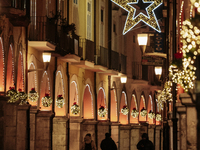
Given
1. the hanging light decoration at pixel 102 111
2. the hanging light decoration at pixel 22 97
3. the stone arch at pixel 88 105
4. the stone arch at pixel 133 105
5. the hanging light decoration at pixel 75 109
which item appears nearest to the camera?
the hanging light decoration at pixel 22 97

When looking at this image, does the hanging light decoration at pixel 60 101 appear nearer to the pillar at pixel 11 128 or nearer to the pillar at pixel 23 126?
the pillar at pixel 23 126

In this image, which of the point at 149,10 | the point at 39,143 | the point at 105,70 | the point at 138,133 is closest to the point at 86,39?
the point at 105,70

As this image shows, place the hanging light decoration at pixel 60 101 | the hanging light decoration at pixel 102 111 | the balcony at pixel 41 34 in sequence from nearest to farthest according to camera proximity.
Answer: the balcony at pixel 41 34 → the hanging light decoration at pixel 60 101 → the hanging light decoration at pixel 102 111

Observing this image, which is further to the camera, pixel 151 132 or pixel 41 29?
pixel 151 132

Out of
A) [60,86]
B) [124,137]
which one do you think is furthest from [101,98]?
[60,86]

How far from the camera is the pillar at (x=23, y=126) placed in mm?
17203

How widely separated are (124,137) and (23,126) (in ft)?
58.7

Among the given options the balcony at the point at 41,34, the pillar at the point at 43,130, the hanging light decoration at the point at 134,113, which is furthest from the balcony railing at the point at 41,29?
the hanging light decoration at the point at 134,113

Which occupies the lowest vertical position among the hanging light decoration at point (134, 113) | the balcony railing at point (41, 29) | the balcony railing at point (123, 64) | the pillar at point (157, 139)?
the pillar at point (157, 139)

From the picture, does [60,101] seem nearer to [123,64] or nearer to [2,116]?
[2,116]

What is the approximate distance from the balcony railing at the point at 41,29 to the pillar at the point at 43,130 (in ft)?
11.0

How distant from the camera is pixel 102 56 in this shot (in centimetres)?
2789

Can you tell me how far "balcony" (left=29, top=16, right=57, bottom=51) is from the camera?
19.2m

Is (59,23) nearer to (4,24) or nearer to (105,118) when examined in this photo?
(4,24)
